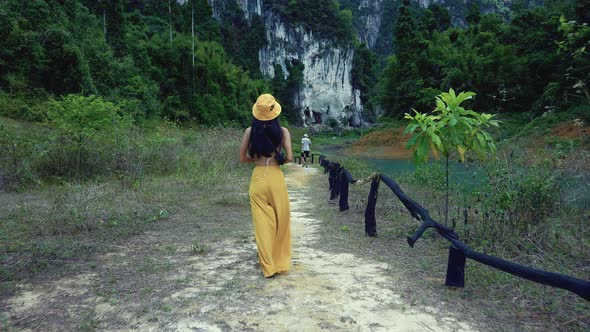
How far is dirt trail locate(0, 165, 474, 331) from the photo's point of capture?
2502mm

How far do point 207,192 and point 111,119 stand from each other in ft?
10.5

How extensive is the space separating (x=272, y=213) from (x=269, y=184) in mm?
270

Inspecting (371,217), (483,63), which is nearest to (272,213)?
(371,217)

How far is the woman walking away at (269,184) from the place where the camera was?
3.60 metres

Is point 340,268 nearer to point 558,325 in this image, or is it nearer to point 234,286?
point 234,286

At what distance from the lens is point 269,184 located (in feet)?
12.0

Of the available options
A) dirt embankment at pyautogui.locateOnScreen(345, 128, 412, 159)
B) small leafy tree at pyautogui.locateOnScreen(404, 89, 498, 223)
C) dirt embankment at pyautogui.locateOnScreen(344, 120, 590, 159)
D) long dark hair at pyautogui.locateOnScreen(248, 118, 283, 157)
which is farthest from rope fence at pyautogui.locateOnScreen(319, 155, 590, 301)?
dirt embankment at pyautogui.locateOnScreen(345, 128, 412, 159)

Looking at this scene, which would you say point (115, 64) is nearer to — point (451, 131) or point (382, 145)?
point (451, 131)

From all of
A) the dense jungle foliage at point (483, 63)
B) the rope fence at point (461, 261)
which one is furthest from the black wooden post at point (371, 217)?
the dense jungle foliage at point (483, 63)

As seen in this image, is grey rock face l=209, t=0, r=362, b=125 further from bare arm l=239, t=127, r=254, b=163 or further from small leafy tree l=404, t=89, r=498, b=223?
bare arm l=239, t=127, r=254, b=163

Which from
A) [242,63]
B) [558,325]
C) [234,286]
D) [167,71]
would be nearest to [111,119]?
[234,286]

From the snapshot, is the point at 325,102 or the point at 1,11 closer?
the point at 1,11

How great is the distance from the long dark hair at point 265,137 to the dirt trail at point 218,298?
1.11 metres

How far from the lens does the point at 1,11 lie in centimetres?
1609
